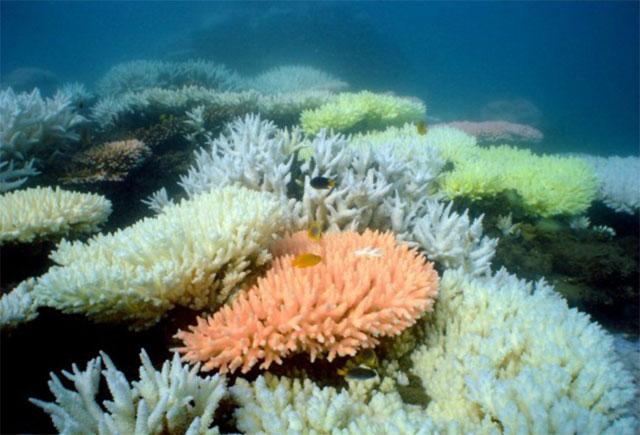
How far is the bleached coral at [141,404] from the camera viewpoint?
6.14 ft

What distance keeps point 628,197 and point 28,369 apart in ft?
27.5

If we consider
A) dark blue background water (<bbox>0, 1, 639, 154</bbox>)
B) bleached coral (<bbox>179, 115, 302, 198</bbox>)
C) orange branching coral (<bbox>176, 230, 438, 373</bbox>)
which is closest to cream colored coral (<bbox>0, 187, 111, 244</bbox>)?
bleached coral (<bbox>179, 115, 302, 198</bbox>)

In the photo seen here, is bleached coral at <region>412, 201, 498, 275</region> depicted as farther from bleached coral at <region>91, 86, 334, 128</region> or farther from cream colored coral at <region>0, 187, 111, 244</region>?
bleached coral at <region>91, 86, 334, 128</region>

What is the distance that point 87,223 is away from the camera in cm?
366

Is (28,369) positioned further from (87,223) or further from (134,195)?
(134,195)

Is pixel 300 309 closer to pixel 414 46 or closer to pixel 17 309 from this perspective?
pixel 17 309

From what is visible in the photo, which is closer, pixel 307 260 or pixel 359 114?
pixel 307 260

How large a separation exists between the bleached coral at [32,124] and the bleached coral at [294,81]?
7.78 metres

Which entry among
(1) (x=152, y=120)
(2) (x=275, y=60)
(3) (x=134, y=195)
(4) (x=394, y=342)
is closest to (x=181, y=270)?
(4) (x=394, y=342)

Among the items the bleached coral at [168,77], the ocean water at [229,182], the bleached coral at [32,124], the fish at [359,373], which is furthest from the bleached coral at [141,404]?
the bleached coral at [168,77]

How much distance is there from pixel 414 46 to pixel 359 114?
157 feet

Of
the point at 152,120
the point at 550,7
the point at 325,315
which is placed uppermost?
the point at 550,7

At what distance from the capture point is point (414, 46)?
166 ft

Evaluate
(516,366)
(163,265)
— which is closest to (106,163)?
(163,265)
